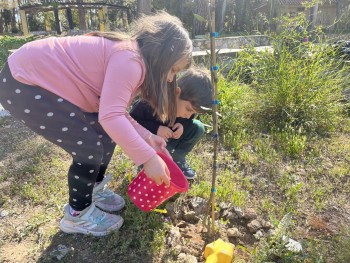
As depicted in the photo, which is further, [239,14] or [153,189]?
[239,14]

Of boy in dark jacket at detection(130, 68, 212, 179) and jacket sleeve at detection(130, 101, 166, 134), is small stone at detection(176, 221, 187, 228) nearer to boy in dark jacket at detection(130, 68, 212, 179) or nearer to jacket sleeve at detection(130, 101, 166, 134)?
boy in dark jacket at detection(130, 68, 212, 179)

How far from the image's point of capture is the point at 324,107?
2867 millimetres

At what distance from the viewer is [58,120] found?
1.34 metres

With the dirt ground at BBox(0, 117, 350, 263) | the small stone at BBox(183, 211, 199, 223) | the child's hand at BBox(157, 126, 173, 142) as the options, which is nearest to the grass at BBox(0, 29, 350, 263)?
the dirt ground at BBox(0, 117, 350, 263)

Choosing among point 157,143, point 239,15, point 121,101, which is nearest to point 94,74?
point 121,101

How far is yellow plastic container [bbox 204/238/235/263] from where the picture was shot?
1347 millimetres

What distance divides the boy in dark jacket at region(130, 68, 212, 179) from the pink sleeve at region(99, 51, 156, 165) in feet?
1.68

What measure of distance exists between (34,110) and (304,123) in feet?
7.33

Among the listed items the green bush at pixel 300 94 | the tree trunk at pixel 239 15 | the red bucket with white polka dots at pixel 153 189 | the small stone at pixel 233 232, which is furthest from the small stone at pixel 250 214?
the tree trunk at pixel 239 15

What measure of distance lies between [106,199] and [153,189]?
1.29 ft

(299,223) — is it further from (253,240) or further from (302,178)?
(302,178)

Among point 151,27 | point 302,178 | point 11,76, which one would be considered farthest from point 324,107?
point 11,76

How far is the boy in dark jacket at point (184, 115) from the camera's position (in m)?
1.75

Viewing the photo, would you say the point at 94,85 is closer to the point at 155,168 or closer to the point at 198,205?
the point at 155,168
